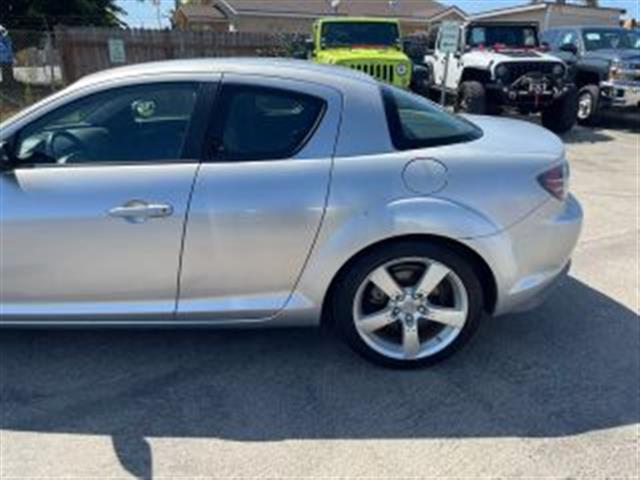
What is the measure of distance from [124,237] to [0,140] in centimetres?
77

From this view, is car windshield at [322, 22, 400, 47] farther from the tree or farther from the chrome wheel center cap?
the tree

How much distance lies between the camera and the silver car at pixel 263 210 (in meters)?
3.44

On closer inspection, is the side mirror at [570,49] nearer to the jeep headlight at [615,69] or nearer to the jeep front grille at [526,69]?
the jeep headlight at [615,69]

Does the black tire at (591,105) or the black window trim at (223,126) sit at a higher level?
the black window trim at (223,126)

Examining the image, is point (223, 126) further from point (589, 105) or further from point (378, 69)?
point (589, 105)

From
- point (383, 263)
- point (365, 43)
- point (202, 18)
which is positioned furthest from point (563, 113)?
point (202, 18)

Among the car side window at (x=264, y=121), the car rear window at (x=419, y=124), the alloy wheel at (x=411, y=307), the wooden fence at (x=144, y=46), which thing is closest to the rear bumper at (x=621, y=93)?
the wooden fence at (x=144, y=46)

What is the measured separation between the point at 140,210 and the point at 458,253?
1609 millimetres

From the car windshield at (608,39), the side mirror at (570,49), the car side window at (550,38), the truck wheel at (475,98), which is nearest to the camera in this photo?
the truck wheel at (475,98)

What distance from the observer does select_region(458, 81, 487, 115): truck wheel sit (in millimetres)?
12359

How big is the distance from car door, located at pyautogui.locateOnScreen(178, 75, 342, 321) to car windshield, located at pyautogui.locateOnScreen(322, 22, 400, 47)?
10276mm

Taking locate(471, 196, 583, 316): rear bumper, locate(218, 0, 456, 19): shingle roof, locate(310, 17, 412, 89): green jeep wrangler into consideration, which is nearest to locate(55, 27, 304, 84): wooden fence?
locate(310, 17, 412, 89): green jeep wrangler

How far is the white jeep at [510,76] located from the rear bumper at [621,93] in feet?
3.02

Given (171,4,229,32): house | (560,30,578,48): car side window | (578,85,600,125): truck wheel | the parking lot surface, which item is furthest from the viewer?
(171,4,229,32): house
